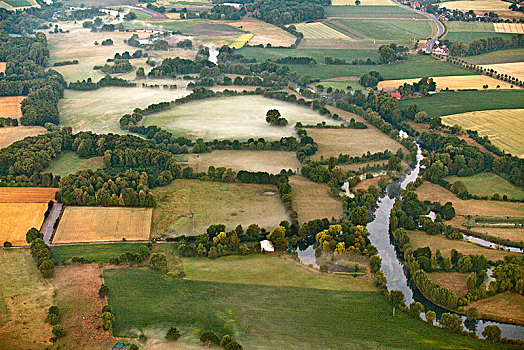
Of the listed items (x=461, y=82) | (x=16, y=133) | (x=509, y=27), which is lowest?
(x=16, y=133)

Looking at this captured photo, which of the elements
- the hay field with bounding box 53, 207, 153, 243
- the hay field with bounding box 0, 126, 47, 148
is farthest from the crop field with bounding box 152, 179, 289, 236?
the hay field with bounding box 0, 126, 47, 148

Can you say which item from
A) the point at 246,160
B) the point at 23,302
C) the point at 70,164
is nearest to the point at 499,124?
the point at 246,160

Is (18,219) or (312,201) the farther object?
(312,201)

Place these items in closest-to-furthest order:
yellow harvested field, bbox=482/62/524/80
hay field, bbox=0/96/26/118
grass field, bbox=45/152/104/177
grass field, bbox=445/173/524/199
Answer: grass field, bbox=445/173/524/199 → grass field, bbox=45/152/104/177 → hay field, bbox=0/96/26/118 → yellow harvested field, bbox=482/62/524/80

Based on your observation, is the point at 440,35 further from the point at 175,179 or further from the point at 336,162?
the point at 175,179

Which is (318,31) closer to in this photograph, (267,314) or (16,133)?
(16,133)

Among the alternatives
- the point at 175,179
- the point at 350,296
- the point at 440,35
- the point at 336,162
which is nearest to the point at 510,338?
the point at 350,296

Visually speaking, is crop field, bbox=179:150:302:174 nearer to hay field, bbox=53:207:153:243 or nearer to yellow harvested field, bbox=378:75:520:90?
hay field, bbox=53:207:153:243
